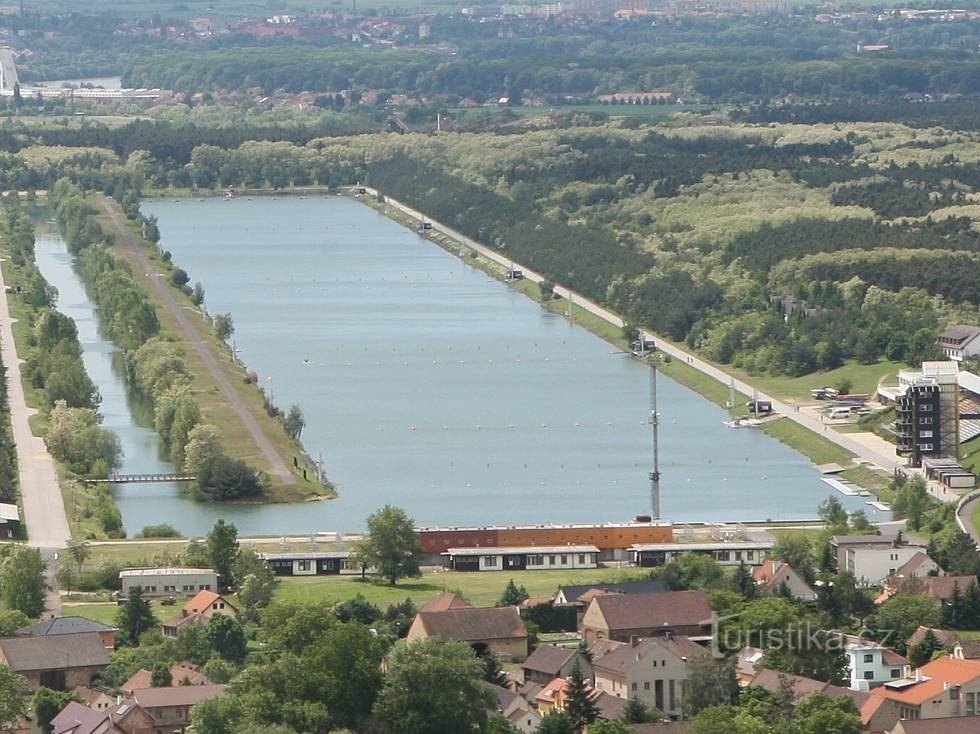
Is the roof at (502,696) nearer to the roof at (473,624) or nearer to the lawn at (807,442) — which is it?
the roof at (473,624)

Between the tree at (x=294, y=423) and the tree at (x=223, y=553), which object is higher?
the tree at (x=223, y=553)

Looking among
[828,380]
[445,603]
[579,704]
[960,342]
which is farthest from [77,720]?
[960,342]

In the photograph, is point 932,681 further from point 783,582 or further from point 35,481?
point 35,481

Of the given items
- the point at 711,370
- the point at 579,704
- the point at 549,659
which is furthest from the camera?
the point at 711,370

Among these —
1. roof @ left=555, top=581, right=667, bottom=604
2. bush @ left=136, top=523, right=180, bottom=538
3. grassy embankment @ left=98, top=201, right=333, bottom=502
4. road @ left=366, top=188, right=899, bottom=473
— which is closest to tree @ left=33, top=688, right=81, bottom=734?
roof @ left=555, top=581, right=667, bottom=604

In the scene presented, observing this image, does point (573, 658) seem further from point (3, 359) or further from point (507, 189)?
point (507, 189)

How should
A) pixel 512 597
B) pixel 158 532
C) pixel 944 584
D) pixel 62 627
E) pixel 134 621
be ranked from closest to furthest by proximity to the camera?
pixel 62 627 → pixel 134 621 → pixel 944 584 → pixel 512 597 → pixel 158 532

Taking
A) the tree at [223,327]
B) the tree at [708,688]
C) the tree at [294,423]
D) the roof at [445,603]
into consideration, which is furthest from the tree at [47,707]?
the tree at [223,327]

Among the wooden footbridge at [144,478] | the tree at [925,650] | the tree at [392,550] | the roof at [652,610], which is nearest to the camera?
the tree at [925,650]
